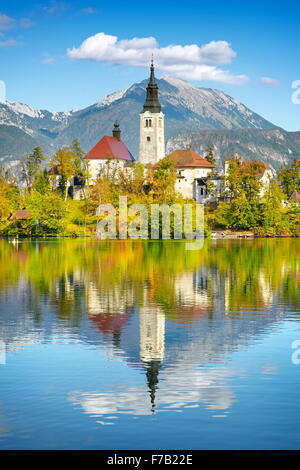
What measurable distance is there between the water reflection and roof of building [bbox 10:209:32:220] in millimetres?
54807

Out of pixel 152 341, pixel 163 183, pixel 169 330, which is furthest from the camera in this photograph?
pixel 163 183

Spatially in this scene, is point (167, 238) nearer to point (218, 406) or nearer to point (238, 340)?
point (238, 340)

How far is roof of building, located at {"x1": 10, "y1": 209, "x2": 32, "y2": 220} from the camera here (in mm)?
116400

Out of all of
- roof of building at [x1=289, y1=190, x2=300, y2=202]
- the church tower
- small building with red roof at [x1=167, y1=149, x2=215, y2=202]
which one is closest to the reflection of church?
roof of building at [x1=289, y1=190, x2=300, y2=202]

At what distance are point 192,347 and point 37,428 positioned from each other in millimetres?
9447

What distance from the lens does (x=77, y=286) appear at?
43375 millimetres

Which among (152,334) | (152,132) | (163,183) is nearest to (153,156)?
(152,132)

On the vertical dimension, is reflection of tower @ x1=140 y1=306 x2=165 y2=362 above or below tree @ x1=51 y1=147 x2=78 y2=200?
below

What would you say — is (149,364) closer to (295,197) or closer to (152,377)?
(152,377)

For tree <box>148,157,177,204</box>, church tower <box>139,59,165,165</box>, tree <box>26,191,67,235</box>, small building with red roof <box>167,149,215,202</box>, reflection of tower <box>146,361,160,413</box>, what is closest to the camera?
reflection of tower <box>146,361,160,413</box>

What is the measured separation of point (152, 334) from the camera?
27047 millimetres

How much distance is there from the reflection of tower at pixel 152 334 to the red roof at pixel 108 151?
391 ft

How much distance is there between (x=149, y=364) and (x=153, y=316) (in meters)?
9.43

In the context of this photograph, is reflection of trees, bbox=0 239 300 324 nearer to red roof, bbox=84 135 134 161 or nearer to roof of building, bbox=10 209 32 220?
roof of building, bbox=10 209 32 220
